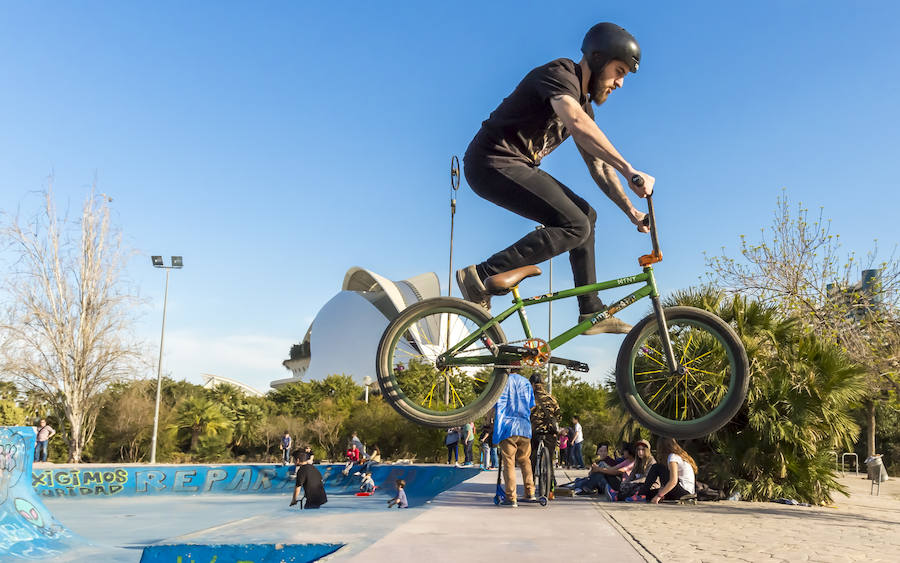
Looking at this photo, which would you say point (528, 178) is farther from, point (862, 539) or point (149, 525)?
point (149, 525)

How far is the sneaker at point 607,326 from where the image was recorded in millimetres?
3564

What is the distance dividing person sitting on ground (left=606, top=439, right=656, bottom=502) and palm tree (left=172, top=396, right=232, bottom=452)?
77.8ft

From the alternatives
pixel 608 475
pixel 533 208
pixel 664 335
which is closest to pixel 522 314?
pixel 533 208

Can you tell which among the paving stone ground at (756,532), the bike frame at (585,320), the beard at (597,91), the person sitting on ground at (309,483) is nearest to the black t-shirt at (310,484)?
the person sitting on ground at (309,483)

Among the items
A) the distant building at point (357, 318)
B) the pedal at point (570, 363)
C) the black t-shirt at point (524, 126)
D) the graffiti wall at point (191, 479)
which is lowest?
the graffiti wall at point (191, 479)

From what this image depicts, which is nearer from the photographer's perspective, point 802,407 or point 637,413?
point 637,413

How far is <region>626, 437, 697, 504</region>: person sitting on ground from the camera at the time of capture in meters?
12.0

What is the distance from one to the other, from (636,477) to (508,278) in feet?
36.9

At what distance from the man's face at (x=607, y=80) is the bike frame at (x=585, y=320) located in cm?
86

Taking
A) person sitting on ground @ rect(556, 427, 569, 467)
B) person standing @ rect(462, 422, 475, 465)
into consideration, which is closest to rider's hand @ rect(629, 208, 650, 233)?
person sitting on ground @ rect(556, 427, 569, 467)

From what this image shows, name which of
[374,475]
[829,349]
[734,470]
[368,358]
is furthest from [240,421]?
[368,358]

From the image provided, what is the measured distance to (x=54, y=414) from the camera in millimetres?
32375

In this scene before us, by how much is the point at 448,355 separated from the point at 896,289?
1807cm

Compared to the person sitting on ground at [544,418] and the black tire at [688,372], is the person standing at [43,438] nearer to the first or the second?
the person sitting on ground at [544,418]
